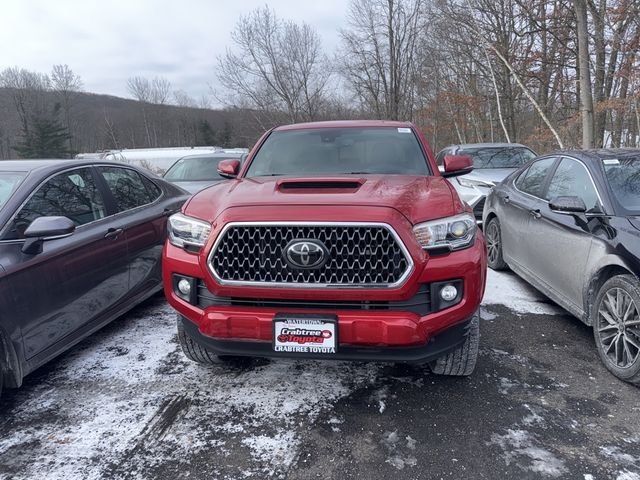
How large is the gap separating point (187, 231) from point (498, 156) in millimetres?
8176

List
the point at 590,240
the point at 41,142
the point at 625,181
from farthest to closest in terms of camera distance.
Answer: the point at 41,142 < the point at 625,181 < the point at 590,240

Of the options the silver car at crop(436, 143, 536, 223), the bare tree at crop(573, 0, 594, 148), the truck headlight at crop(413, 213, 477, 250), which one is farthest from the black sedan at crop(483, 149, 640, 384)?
the bare tree at crop(573, 0, 594, 148)

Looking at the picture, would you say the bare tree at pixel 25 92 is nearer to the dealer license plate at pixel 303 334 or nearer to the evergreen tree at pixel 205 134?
the evergreen tree at pixel 205 134

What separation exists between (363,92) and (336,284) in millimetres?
26080

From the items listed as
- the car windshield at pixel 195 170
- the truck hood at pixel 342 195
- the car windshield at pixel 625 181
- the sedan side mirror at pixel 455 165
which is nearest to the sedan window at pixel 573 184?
the car windshield at pixel 625 181

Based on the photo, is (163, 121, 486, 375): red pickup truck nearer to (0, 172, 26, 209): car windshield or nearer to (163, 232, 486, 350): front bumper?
(163, 232, 486, 350): front bumper

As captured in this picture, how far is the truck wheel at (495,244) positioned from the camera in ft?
18.1

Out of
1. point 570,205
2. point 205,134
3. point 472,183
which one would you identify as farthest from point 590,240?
point 205,134

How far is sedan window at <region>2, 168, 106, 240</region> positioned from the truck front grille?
4.84 feet

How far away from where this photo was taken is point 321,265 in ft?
7.93

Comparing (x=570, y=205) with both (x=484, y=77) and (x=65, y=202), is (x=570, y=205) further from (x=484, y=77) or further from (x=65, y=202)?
(x=484, y=77)

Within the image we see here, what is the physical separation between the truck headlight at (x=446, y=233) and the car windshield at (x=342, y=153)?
1.09 meters

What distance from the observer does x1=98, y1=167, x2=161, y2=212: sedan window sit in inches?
158

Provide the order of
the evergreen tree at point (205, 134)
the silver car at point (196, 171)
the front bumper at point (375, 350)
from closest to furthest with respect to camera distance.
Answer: the front bumper at point (375, 350) → the silver car at point (196, 171) → the evergreen tree at point (205, 134)
